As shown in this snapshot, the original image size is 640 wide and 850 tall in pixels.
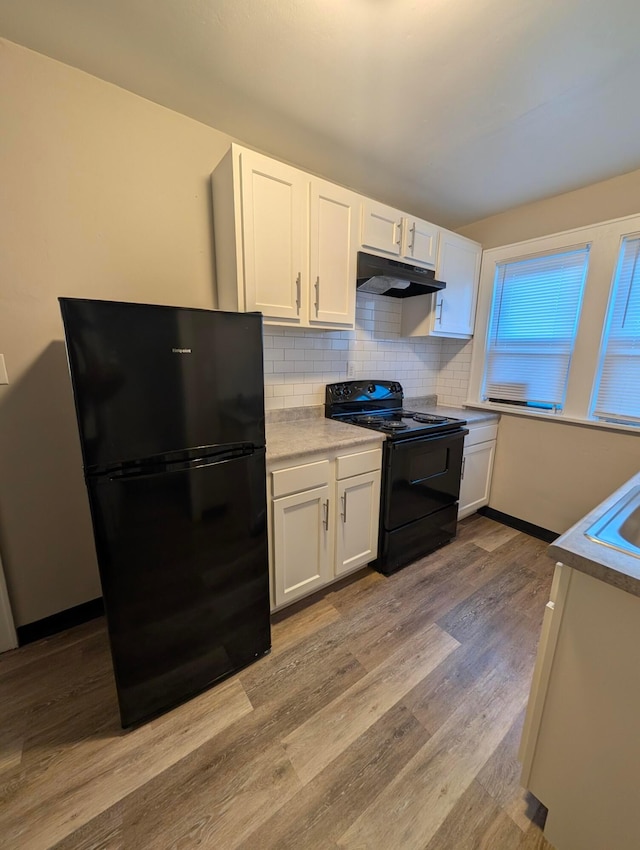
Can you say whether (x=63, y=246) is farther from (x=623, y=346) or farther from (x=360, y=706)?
(x=623, y=346)

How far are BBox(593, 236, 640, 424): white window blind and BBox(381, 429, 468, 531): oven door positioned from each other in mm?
949

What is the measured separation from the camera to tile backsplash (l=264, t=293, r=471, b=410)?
221 centimetres

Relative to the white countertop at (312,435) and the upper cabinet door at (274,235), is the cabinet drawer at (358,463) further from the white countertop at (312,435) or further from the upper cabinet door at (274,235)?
the upper cabinet door at (274,235)

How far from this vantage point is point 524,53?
125 centimetres

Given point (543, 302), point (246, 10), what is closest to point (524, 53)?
point (246, 10)

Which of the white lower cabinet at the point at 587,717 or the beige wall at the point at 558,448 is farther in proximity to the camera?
the beige wall at the point at 558,448

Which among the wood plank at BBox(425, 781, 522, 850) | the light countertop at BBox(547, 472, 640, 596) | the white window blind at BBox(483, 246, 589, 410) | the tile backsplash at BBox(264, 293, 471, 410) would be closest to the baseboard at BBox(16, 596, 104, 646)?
the tile backsplash at BBox(264, 293, 471, 410)

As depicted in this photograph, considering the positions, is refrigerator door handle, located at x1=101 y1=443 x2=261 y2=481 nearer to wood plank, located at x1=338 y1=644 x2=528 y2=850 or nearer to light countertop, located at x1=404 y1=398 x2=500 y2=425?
wood plank, located at x1=338 y1=644 x2=528 y2=850

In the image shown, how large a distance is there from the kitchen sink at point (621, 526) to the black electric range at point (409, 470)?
1.06m

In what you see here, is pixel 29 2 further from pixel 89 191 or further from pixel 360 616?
pixel 360 616

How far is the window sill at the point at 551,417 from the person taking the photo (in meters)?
2.15

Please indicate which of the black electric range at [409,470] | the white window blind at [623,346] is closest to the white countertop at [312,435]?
the black electric range at [409,470]

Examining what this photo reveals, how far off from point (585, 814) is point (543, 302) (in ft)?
8.85

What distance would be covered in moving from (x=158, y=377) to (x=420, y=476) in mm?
1706
